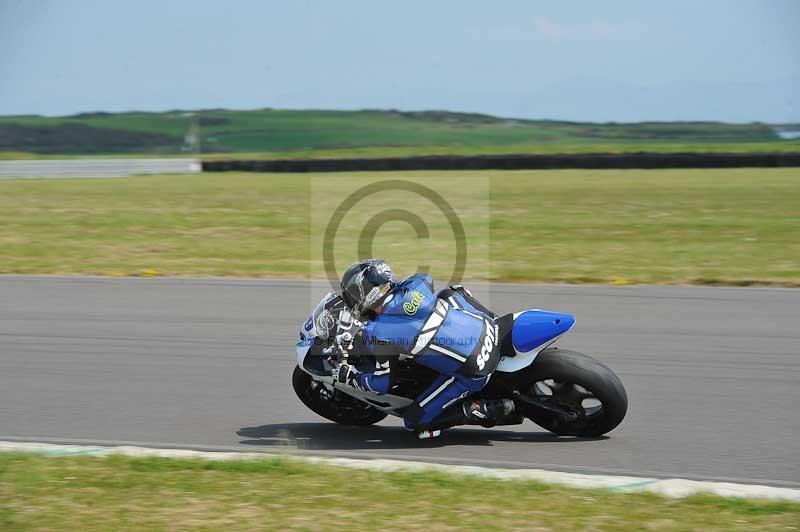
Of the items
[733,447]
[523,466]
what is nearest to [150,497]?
[523,466]

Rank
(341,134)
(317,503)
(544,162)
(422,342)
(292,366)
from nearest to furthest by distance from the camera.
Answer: (317,503) → (422,342) → (292,366) → (544,162) → (341,134)

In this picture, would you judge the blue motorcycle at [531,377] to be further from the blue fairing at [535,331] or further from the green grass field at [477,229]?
the green grass field at [477,229]

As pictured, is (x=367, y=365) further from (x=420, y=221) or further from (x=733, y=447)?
(x=420, y=221)

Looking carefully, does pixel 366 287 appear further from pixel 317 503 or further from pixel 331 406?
pixel 317 503

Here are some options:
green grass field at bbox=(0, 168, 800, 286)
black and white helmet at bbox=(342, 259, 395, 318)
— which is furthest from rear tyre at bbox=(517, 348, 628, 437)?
green grass field at bbox=(0, 168, 800, 286)

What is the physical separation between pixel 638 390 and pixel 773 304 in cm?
389

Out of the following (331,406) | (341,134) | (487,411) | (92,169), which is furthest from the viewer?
(341,134)

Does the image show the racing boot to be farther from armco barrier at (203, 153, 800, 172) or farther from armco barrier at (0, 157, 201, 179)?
armco barrier at (0, 157, 201, 179)

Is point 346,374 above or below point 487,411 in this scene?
above

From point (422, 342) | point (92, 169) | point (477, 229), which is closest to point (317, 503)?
point (422, 342)

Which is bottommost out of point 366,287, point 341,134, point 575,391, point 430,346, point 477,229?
point 575,391

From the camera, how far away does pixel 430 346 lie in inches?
229

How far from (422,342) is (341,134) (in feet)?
198

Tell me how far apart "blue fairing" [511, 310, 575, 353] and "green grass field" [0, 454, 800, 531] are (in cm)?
106
